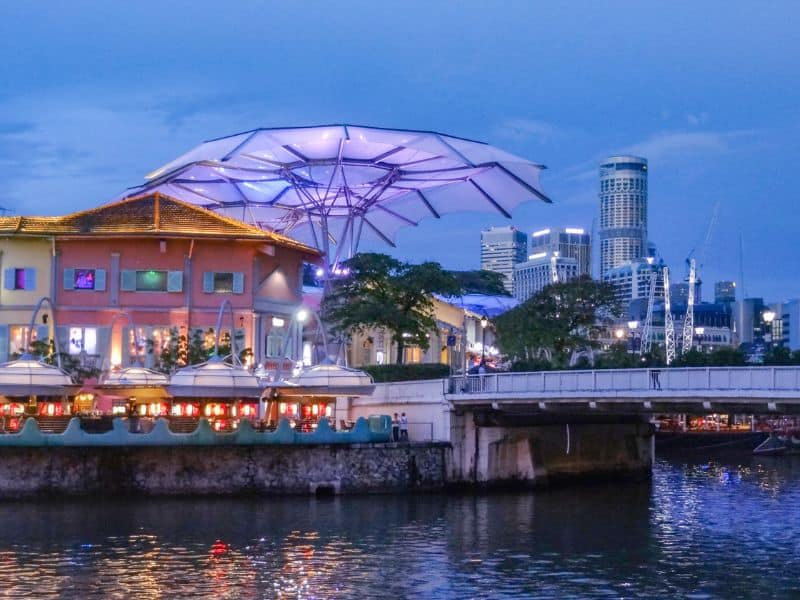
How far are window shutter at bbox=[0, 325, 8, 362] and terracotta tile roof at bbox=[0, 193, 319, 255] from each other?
5906 mm

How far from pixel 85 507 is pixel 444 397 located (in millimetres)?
20399

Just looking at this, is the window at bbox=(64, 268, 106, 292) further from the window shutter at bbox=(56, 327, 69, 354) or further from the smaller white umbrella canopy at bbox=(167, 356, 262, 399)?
the smaller white umbrella canopy at bbox=(167, 356, 262, 399)

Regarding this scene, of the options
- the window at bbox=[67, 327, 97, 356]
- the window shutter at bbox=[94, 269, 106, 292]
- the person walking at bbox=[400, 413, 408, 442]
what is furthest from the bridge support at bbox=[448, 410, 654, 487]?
the window shutter at bbox=[94, 269, 106, 292]

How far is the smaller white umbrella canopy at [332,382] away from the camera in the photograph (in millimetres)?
69625

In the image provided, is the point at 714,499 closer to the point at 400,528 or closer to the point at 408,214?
the point at 400,528

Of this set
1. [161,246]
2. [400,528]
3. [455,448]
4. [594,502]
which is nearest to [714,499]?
[594,502]

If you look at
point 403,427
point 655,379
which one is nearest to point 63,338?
point 403,427

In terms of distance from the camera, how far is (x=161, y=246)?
81.3 metres

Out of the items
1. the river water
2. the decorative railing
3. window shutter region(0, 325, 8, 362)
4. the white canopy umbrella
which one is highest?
the white canopy umbrella

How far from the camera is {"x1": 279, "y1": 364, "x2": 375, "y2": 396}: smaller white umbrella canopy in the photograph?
69.6 m

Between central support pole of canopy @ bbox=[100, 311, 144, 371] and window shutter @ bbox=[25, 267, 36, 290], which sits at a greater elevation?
window shutter @ bbox=[25, 267, 36, 290]

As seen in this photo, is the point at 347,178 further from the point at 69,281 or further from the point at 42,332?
the point at 42,332

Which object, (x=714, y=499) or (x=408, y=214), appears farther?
(x=408, y=214)

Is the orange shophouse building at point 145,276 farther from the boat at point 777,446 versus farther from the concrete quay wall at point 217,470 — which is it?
the boat at point 777,446
